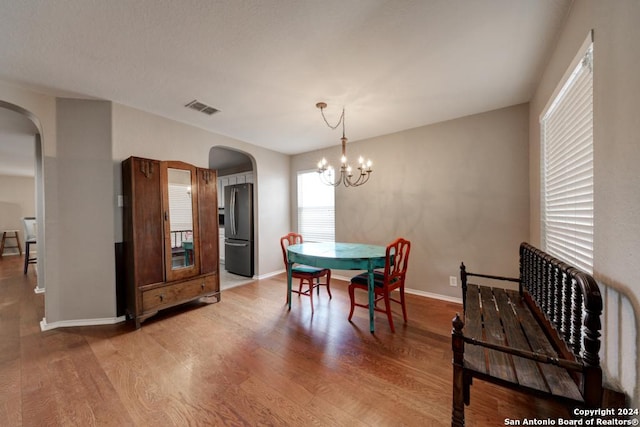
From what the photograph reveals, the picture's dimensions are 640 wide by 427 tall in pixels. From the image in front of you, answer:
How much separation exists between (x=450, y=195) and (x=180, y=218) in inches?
140

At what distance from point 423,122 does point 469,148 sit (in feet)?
2.30

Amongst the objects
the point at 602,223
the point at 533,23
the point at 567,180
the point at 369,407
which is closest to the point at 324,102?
the point at 533,23

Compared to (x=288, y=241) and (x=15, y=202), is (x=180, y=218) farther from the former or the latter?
(x=15, y=202)

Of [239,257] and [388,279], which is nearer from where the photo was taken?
[388,279]

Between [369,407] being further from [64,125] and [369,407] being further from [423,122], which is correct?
[64,125]

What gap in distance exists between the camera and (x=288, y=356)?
79.9 inches

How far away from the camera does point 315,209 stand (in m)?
4.75

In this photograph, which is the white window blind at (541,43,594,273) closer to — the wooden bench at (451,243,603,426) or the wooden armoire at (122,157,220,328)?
the wooden bench at (451,243,603,426)

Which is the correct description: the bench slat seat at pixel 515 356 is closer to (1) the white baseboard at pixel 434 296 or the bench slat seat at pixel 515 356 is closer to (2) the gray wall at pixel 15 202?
(1) the white baseboard at pixel 434 296

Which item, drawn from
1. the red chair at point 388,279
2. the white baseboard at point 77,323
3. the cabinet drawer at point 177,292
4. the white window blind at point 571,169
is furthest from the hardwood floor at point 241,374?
the white window blind at point 571,169

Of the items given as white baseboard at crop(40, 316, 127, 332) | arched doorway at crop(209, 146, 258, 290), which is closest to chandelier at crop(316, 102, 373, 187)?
arched doorway at crop(209, 146, 258, 290)

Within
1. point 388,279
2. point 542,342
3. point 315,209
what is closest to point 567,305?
point 542,342

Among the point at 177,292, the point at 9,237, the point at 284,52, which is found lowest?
the point at 177,292

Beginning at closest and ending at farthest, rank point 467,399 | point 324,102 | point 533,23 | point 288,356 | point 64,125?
point 467,399, point 533,23, point 288,356, point 64,125, point 324,102
